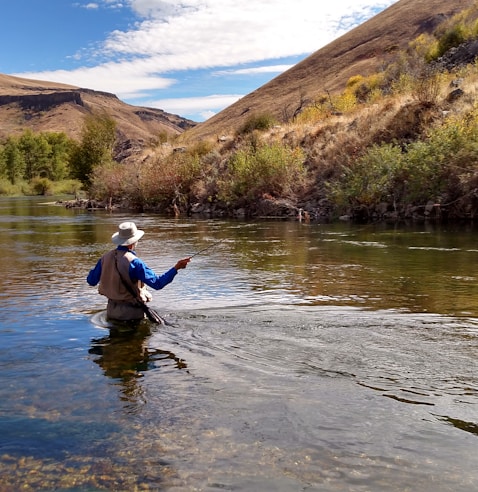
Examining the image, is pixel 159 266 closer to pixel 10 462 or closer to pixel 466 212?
pixel 10 462

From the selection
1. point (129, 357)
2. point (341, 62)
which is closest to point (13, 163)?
point (341, 62)

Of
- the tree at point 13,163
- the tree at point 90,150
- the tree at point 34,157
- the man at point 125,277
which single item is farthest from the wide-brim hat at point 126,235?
the tree at point 34,157

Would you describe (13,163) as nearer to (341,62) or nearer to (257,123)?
(341,62)

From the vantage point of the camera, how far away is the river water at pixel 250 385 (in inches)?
172

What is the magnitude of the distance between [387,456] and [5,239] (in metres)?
20.9

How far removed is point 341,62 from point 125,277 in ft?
295

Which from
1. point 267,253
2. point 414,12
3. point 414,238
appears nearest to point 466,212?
point 414,238

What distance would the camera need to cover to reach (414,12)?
9212 centimetres

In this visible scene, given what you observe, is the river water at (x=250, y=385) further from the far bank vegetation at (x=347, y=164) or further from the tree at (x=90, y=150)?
the tree at (x=90, y=150)

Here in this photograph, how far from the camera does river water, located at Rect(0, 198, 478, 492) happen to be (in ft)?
14.3

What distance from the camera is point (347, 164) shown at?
30.3m

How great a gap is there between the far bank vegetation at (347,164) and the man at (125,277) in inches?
662

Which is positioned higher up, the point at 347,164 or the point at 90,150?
the point at 90,150

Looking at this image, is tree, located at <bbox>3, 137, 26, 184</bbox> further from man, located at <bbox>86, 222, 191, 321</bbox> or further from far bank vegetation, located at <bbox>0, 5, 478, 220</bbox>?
man, located at <bbox>86, 222, 191, 321</bbox>
